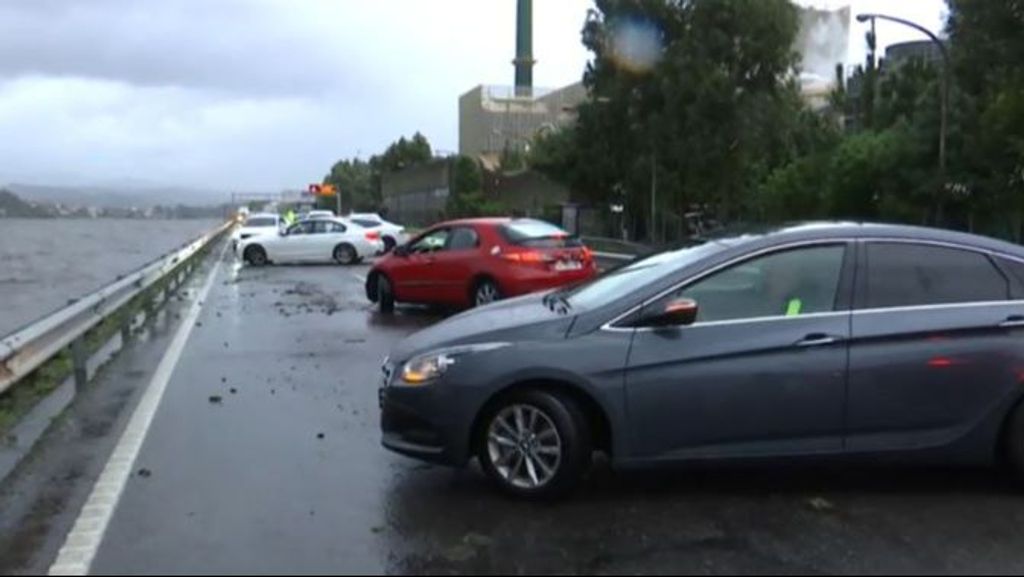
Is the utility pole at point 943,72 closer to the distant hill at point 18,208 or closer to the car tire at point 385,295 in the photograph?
the car tire at point 385,295

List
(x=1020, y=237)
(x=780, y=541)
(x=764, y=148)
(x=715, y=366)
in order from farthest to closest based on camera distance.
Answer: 1. (x=764, y=148)
2. (x=1020, y=237)
3. (x=715, y=366)
4. (x=780, y=541)

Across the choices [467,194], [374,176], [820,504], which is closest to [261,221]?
[467,194]

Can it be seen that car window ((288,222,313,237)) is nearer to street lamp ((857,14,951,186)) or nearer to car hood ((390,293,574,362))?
street lamp ((857,14,951,186))

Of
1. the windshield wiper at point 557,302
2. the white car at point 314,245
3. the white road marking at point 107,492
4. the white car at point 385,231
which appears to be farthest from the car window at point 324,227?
the windshield wiper at point 557,302

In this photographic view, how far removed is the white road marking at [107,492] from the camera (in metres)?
5.50

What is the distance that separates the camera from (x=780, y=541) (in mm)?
5691

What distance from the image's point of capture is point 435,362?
654 cm

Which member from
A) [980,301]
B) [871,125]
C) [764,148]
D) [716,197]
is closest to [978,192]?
[764,148]

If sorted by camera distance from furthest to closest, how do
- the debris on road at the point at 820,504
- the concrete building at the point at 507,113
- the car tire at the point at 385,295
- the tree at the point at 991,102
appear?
the concrete building at the point at 507,113, the tree at the point at 991,102, the car tire at the point at 385,295, the debris on road at the point at 820,504

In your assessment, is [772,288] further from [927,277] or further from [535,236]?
[535,236]

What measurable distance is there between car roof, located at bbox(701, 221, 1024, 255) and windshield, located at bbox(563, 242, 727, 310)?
0.66ft

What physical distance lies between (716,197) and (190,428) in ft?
122

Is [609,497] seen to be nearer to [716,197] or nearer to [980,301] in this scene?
[980,301]

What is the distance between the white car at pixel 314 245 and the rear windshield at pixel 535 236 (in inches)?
740
